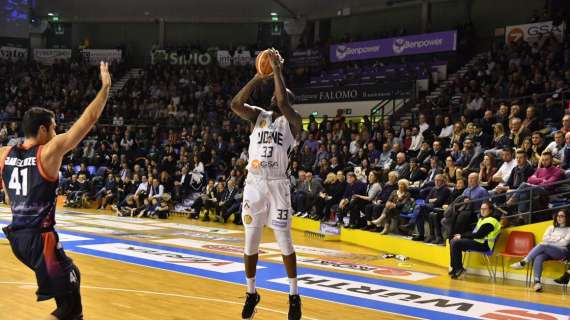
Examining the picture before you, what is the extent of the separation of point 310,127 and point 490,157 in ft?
25.5

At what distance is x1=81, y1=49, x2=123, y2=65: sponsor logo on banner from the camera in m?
29.5

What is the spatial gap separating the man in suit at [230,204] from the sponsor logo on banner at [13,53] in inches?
741

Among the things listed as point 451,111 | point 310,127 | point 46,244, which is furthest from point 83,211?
point 46,244

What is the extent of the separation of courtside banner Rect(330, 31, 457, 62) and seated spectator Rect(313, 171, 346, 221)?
1054cm

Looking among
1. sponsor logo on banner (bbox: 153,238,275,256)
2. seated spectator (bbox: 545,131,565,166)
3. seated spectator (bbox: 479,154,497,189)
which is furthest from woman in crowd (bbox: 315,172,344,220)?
seated spectator (bbox: 545,131,565,166)

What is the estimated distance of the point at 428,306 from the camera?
6242 millimetres

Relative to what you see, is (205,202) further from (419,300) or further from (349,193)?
(419,300)

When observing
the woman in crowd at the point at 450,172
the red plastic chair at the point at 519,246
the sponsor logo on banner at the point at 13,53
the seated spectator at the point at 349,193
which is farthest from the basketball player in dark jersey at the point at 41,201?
the sponsor logo on banner at the point at 13,53

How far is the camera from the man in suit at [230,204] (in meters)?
15.0

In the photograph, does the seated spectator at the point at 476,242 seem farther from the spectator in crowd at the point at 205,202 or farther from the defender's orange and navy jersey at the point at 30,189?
the spectator in crowd at the point at 205,202

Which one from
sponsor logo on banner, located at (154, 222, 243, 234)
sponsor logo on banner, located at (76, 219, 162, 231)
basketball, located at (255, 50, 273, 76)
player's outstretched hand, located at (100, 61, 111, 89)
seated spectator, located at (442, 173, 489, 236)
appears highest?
basketball, located at (255, 50, 273, 76)

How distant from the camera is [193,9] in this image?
94.4 feet

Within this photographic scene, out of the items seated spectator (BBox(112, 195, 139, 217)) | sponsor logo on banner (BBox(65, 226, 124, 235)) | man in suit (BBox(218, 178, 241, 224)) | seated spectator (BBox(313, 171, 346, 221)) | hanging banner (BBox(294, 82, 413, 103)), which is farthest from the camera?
hanging banner (BBox(294, 82, 413, 103))

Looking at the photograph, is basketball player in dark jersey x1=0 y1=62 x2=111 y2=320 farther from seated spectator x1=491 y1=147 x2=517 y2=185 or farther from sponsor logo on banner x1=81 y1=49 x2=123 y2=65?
sponsor logo on banner x1=81 y1=49 x2=123 y2=65
